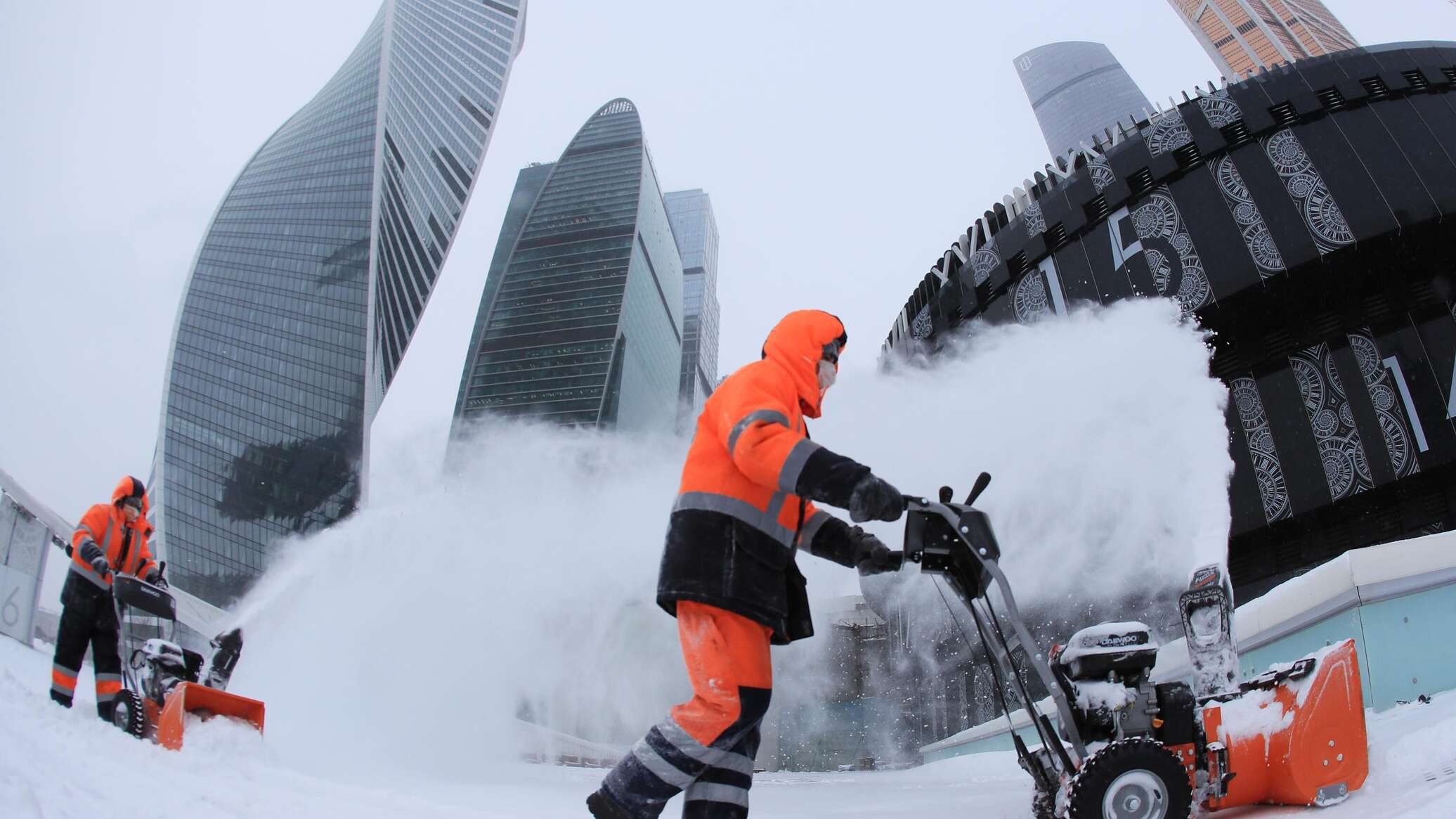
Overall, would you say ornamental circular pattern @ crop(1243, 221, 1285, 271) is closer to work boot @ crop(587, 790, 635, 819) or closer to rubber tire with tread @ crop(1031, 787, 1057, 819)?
rubber tire with tread @ crop(1031, 787, 1057, 819)

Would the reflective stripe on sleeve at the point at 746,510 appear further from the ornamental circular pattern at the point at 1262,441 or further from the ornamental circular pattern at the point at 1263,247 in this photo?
the ornamental circular pattern at the point at 1263,247

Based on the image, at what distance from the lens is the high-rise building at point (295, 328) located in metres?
74.6

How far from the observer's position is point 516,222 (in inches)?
5217

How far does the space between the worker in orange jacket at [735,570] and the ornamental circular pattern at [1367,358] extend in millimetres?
17039

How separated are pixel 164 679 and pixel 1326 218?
19249 millimetres

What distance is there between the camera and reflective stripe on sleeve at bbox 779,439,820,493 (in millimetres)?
1939

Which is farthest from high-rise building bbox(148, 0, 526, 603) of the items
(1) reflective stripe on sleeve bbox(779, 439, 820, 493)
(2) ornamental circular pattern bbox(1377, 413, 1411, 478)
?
(1) reflective stripe on sleeve bbox(779, 439, 820, 493)

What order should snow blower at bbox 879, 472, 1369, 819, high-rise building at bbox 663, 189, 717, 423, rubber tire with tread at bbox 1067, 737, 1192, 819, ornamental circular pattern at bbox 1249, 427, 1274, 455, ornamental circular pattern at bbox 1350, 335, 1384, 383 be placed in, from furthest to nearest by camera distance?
1. high-rise building at bbox 663, 189, 717, 423
2. ornamental circular pattern at bbox 1249, 427, 1274, 455
3. ornamental circular pattern at bbox 1350, 335, 1384, 383
4. snow blower at bbox 879, 472, 1369, 819
5. rubber tire with tread at bbox 1067, 737, 1192, 819

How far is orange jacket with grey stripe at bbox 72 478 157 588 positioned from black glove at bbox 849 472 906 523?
460 cm

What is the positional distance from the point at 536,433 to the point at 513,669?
9.74 meters

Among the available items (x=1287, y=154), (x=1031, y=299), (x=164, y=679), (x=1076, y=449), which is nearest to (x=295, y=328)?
(x=1031, y=299)

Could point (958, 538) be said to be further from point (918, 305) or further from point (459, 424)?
point (459, 424)

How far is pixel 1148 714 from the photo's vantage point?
2.05 metres

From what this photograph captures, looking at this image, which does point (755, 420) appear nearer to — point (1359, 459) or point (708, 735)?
point (708, 735)
